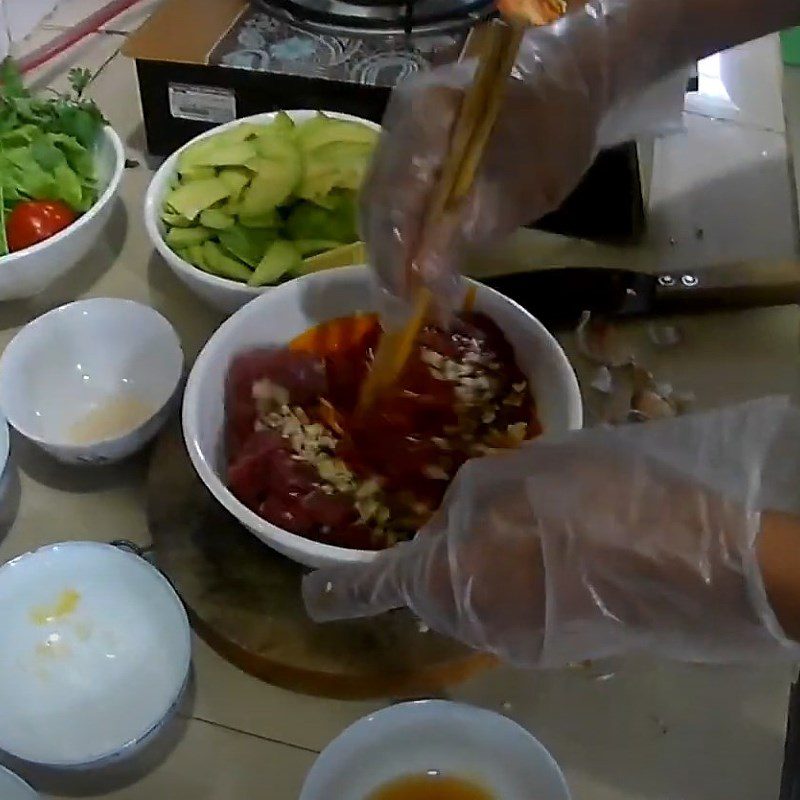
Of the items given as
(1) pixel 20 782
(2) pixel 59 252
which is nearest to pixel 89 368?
(2) pixel 59 252

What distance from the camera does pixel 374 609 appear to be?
59 centimetres

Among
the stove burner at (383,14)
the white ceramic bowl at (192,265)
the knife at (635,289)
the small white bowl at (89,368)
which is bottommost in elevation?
the small white bowl at (89,368)

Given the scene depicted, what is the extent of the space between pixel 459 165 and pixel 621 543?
0.95 feet

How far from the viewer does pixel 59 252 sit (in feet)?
2.79

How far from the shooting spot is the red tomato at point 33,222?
868 millimetres

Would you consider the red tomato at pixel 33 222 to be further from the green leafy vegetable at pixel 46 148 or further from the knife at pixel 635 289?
the knife at pixel 635 289

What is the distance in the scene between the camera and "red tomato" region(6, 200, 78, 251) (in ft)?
2.85

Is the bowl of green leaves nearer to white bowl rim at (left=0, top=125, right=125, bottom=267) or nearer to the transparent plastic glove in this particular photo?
white bowl rim at (left=0, top=125, right=125, bottom=267)

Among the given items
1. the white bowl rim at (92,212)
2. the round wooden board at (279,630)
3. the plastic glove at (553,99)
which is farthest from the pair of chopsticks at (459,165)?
the white bowl rim at (92,212)

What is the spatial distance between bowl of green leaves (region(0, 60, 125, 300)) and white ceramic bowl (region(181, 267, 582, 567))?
0.20 m

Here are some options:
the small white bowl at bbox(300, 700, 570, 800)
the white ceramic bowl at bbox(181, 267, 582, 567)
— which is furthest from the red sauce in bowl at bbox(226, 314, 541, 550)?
the small white bowl at bbox(300, 700, 570, 800)

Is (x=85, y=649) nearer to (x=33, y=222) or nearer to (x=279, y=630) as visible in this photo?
(x=279, y=630)

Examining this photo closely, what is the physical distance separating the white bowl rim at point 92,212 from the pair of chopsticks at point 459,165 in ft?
1.00

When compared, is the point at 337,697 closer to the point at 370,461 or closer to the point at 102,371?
the point at 370,461
